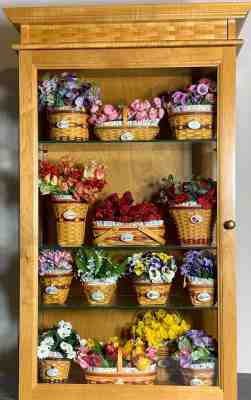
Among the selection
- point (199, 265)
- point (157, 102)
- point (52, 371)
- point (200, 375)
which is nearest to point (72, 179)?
point (157, 102)

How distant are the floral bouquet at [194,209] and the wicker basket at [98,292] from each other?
0.25 m

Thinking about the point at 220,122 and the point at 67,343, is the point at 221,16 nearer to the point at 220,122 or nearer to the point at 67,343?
the point at 220,122

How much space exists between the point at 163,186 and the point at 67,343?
0.53 m

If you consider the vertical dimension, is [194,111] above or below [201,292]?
above

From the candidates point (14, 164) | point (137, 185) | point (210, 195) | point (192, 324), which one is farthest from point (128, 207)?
point (14, 164)

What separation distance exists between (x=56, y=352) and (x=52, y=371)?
0.05 m

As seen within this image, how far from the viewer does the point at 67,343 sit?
197 cm

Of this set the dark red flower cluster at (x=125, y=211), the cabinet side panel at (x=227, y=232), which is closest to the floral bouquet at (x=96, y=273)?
the dark red flower cluster at (x=125, y=211)

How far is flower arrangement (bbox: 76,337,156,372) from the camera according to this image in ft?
6.33

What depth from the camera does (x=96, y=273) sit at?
6.46ft

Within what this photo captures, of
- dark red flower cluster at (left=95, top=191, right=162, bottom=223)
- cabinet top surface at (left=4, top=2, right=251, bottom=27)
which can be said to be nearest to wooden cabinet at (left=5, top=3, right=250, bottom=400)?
cabinet top surface at (left=4, top=2, right=251, bottom=27)

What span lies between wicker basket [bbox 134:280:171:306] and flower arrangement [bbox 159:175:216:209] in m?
0.23

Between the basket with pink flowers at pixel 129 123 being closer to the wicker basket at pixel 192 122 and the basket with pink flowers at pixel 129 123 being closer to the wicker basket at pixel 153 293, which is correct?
the wicker basket at pixel 192 122

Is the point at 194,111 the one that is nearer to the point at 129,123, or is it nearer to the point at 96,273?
the point at 129,123
